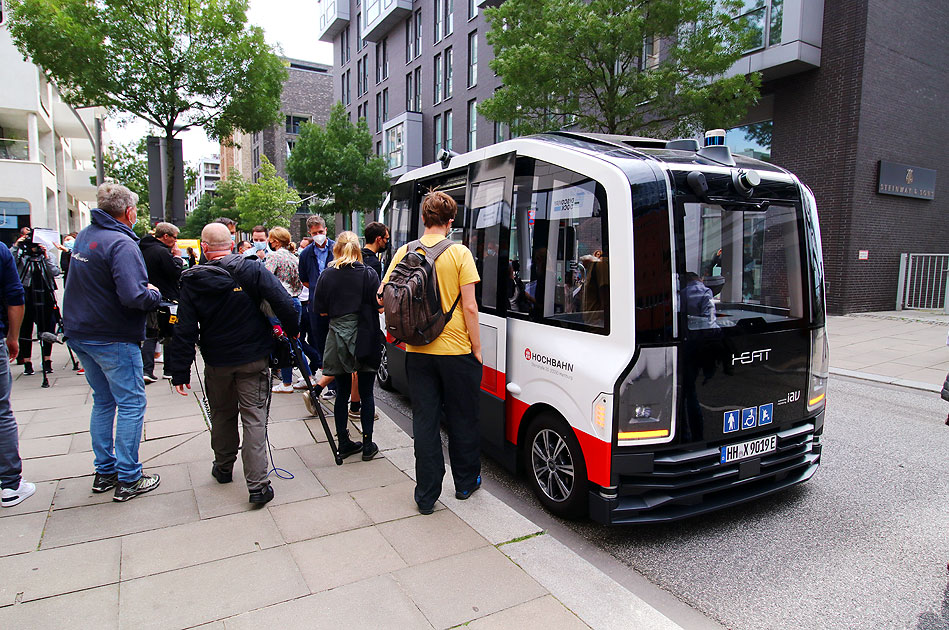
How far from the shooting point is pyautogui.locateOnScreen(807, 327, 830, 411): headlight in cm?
371

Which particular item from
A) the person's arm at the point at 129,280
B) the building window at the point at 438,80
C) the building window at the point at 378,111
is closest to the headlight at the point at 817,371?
the person's arm at the point at 129,280

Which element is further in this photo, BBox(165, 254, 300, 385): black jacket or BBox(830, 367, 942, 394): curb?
BBox(830, 367, 942, 394): curb

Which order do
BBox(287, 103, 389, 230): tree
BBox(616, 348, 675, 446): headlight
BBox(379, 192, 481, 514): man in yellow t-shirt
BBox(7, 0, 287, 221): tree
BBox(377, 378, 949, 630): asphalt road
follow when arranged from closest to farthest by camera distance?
BBox(377, 378, 949, 630): asphalt road
BBox(616, 348, 675, 446): headlight
BBox(379, 192, 481, 514): man in yellow t-shirt
BBox(7, 0, 287, 221): tree
BBox(287, 103, 389, 230): tree

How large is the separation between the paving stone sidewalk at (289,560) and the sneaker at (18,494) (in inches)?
2.0

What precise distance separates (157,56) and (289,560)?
490 inches

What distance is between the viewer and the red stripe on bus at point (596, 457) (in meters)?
3.20

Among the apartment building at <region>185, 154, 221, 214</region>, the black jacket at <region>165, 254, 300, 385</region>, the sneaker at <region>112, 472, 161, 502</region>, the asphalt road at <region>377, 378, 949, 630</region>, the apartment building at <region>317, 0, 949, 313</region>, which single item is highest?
the apartment building at <region>185, 154, 221, 214</region>

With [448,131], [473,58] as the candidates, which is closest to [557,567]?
[473,58]

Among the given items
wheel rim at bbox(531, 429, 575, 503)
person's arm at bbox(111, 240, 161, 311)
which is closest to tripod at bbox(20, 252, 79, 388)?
person's arm at bbox(111, 240, 161, 311)

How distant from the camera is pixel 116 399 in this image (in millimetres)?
3734

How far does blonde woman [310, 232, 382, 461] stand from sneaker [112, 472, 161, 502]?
1.31 meters

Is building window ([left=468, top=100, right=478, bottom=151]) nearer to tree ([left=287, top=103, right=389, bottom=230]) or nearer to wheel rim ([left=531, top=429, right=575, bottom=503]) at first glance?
tree ([left=287, top=103, right=389, bottom=230])

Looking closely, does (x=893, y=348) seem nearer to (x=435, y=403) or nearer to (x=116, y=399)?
(x=435, y=403)

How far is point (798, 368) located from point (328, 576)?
3042 millimetres
